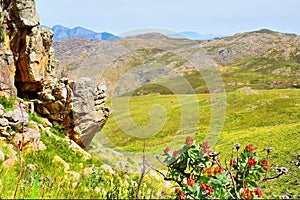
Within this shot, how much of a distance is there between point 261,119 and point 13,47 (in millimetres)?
42847

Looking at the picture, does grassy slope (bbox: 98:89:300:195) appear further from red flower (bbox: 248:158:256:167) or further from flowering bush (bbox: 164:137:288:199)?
red flower (bbox: 248:158:256:167)


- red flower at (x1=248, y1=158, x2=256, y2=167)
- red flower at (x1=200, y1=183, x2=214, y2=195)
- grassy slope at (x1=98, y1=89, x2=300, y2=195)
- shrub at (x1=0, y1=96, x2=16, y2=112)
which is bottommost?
grassy slope at (x1=98, y1=89, x2=300, y2=195)

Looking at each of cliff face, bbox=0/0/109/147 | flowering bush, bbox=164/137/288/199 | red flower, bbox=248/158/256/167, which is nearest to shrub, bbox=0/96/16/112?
cliff face, bbox=0/0/109/147

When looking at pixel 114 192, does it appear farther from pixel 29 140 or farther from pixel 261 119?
pixel 261 119

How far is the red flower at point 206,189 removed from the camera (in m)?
4.96

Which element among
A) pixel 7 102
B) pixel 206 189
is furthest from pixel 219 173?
pixel 7 102

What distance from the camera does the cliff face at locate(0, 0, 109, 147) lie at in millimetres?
19375

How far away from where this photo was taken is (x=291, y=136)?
3384 centimetres

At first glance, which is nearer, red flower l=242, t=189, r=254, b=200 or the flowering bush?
red flower l=242, t=189, r=254, b=200

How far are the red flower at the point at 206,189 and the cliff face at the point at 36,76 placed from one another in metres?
15.8

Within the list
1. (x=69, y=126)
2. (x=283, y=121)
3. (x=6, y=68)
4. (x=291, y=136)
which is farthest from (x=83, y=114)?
(x=283, y=121)

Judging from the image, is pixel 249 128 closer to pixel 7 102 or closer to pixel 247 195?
pixel 7 102

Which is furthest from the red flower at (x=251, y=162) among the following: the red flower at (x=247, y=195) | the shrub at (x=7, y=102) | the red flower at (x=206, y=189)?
the shrub at (x=7, y=102)

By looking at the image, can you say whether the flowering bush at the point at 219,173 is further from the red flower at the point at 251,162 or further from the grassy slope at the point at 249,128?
the grassy slope at the point at 249,128
